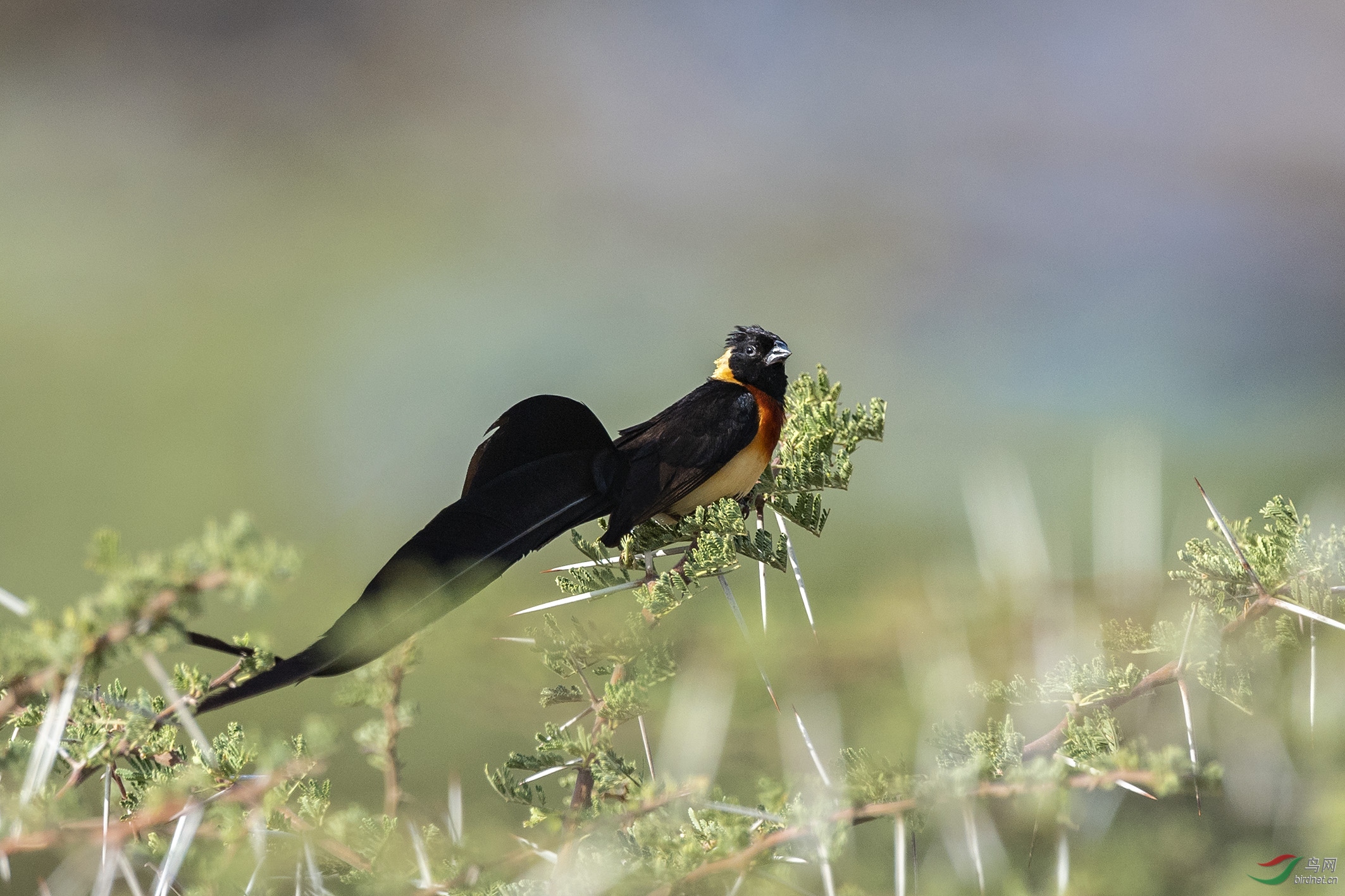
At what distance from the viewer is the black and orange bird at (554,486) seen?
105 cm

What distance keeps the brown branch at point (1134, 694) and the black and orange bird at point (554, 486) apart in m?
0.73

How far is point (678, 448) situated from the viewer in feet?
7.74

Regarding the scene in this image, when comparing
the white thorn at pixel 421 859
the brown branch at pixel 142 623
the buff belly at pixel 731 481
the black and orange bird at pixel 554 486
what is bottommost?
the white thorn at pixel 421 859

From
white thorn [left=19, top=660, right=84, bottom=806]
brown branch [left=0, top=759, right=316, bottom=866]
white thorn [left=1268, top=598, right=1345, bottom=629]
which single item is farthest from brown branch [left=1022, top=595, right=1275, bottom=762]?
white thorn [left=19, top=660, right=84, bottom=806]

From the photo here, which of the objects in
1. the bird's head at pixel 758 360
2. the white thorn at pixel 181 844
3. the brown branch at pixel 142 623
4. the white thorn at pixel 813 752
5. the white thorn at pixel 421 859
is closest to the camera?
the brown branch at pixel 142 623

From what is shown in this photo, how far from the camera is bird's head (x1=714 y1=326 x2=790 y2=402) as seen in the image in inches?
116

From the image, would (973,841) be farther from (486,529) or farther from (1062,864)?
(486,529)

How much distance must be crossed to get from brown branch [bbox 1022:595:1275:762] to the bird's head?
172 cm

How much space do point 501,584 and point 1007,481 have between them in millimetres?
791

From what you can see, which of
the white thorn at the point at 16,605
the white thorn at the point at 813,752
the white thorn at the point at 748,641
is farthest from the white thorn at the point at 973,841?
the white thorn at the point at 16,605

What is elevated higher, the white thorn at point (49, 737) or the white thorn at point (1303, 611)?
the white thorn at point (49, 737)

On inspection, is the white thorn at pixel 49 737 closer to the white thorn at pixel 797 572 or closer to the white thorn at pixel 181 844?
the white thorn at pixel 181 844

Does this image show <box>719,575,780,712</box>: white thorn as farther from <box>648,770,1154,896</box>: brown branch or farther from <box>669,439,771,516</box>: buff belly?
<box>669,439,771,516</box>: buff belly

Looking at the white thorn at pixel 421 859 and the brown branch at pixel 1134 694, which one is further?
the brown branch at pixel 1134 694
